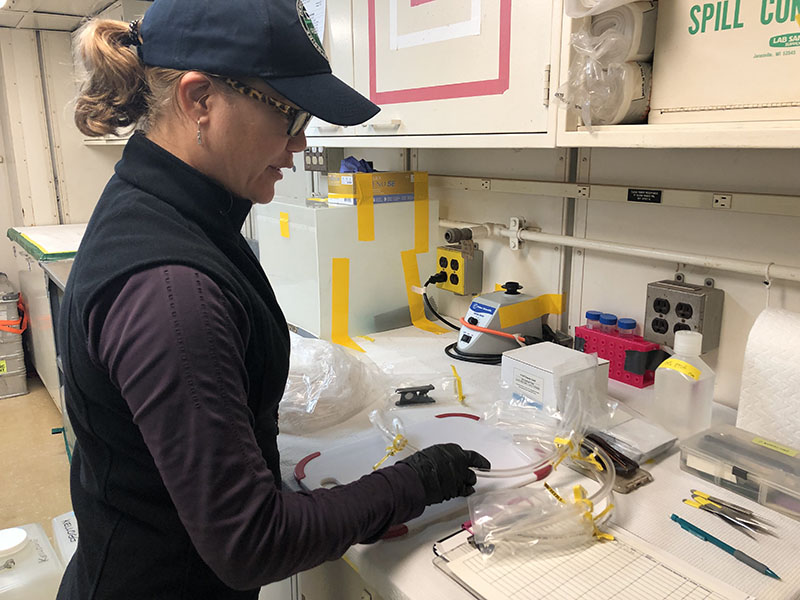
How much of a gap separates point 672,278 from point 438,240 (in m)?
0.77

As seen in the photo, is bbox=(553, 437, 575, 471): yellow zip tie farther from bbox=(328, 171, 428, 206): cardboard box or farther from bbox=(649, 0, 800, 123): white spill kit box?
bbox=(328, 171, 428, 206): cardboard box

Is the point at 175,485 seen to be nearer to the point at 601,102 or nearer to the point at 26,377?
the point at 601,102

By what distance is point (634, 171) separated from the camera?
1427mm

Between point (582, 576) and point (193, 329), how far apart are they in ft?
1.88

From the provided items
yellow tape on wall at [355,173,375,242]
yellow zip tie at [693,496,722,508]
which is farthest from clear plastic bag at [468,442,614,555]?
yellow tape on wall at [355,173,375,242]

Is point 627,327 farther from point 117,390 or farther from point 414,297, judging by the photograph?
point 117,390

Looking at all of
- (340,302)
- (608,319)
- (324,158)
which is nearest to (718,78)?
(608,319)

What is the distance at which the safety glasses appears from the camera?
71 cm

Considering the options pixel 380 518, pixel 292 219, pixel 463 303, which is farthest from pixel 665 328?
pixel 292 219

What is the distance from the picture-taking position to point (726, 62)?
98 cm

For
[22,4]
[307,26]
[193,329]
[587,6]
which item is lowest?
[193,329]

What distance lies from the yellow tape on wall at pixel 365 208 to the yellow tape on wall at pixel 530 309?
1.59ft

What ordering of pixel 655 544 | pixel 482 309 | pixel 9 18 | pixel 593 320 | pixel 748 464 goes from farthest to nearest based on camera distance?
pixel 9 18 < pixel 482 309 < pixel 593 320 < pixel 748 464 < pixel 655 544

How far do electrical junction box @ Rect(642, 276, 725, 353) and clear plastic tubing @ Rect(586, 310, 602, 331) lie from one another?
0.11 meters
